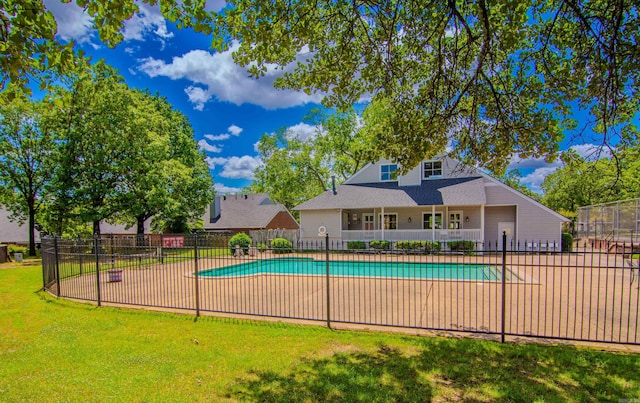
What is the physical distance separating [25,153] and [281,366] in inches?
1105

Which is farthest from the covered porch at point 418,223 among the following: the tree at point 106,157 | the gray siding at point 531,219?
the tree at point 106,157

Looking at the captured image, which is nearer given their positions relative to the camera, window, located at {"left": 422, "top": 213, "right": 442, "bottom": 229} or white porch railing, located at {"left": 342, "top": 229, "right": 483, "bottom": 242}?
white porch railing, located at {"left": 342, "top": 229, "right": 483, "bottom": 242}

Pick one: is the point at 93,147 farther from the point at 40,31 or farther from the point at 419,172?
the point at 40,31

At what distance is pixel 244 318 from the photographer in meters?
7.56

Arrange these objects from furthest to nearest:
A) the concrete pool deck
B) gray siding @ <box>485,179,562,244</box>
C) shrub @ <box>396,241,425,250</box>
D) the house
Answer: the house → gray siding @ <box>485,179,562,244</box> → shrub @ <box>396,241,425,250</box> → the concrete pool deck

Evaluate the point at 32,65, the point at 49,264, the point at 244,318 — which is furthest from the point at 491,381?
the point at 49,264

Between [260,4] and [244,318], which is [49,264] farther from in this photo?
[260,4]

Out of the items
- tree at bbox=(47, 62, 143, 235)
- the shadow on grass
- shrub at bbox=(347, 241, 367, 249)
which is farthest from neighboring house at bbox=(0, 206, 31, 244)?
the shadow on grass

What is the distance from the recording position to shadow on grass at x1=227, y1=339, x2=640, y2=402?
412cm

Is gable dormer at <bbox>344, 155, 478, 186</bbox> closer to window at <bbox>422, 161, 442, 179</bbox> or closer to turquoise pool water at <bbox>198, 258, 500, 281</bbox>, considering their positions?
window at <bbox>422, 161, 442, 179</bbox>

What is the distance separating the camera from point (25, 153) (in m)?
23.3

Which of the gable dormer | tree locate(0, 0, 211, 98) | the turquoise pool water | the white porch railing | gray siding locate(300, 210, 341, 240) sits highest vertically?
the gable dormer

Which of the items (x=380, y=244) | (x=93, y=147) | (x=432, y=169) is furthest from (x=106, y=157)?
(x=432, y=169)

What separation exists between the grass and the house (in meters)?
16.4
